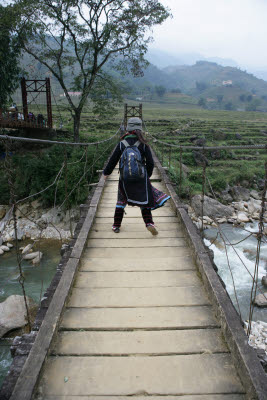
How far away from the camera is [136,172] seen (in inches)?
109

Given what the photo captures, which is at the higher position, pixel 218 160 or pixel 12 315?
pixel 218 160

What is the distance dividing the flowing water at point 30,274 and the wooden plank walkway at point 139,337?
3.83 meters

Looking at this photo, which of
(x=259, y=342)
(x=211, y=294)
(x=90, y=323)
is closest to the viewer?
(x=90, y=323)

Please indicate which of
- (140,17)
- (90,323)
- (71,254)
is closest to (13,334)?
(71,254)

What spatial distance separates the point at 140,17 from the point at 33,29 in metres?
4.31

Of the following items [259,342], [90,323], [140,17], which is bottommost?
[259,342]

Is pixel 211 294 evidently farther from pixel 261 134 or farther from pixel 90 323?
pixel 261 134

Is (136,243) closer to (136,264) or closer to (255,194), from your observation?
(136,264)

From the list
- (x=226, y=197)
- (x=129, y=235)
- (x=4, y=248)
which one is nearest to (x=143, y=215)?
(x=129, y=235)

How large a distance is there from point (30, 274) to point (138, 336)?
671 centimetres

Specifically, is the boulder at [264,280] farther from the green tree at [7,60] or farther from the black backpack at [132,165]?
the green tree at [7,60]

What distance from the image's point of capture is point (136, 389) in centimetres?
137

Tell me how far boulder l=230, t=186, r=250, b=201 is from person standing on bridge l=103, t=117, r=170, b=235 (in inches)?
489

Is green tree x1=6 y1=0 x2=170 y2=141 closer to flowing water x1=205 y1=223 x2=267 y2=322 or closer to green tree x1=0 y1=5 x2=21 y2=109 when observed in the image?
green tree x1=0 y1=5 x2=21 y2=109
